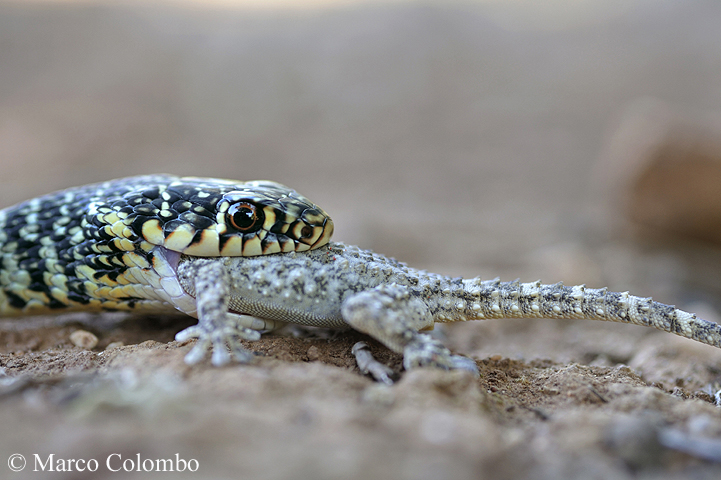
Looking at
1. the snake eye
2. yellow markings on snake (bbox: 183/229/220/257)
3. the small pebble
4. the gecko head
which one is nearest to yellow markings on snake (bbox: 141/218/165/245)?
the gecko head

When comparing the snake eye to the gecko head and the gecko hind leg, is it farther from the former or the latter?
the gecko hind leg

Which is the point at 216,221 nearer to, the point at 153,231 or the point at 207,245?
the point at 207,245

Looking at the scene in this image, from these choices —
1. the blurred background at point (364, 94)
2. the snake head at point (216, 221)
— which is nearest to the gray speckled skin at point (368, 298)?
the snake head at point (216, 221)

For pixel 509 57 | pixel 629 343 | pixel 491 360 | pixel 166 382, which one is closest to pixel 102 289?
pixel 166 382

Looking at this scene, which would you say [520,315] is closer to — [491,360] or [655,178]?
[491,360]

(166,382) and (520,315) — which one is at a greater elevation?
(520,315)

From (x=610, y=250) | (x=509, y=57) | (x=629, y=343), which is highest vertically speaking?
(x=509, y=57)

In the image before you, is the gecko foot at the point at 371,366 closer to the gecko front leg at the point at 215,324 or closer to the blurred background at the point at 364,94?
the gecko front leg at the point at 215,324
